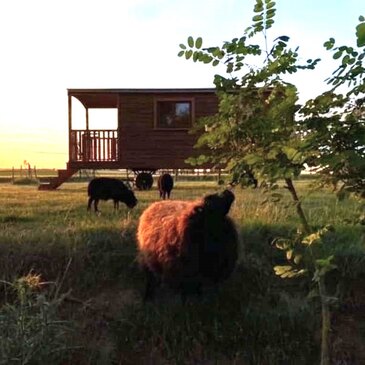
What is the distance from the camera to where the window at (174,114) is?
982 inches

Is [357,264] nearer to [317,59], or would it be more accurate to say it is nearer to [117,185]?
[317,59]

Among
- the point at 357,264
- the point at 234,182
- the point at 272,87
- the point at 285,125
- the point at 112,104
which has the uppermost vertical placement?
the point at 112,104

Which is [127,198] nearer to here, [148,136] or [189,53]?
[148,136]

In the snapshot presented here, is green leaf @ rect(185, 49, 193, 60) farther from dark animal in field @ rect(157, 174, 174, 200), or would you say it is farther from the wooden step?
the wooden step

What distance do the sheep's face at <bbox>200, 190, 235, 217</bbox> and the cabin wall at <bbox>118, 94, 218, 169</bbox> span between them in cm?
1767

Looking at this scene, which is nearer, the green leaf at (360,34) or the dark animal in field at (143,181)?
the green leaf at (360,34)

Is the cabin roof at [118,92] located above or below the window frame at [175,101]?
above

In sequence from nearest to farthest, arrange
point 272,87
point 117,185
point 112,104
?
point 272,87, point 117,185, point 112,104

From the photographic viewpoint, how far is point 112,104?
28047 millimetres

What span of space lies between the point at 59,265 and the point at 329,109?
→ 518cm

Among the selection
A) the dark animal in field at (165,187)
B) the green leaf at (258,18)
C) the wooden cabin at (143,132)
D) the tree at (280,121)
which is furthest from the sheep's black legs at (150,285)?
the wooden cabin at (143,132)

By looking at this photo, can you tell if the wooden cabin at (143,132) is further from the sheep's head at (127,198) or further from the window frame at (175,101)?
the sheep's head at (127,198)

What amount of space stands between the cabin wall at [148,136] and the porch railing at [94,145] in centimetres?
41

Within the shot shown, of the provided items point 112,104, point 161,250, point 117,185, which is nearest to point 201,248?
point 161,250
